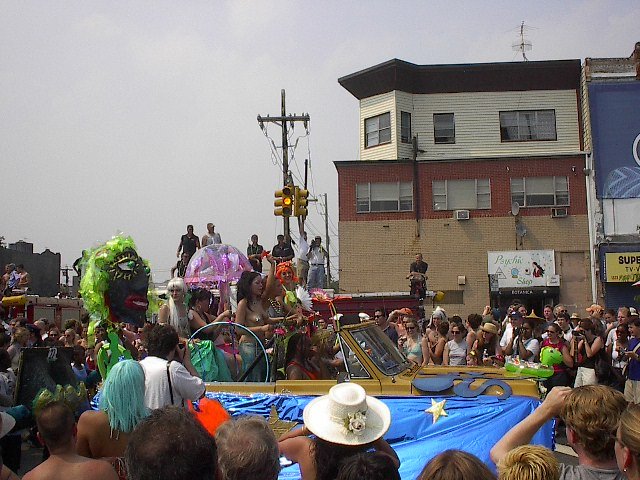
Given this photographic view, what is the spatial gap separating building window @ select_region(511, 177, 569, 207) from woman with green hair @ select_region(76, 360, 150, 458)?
2398 cm

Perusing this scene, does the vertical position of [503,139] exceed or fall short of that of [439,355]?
it exceeds it

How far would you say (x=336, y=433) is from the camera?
11.4 feet

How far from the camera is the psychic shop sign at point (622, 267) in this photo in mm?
24219

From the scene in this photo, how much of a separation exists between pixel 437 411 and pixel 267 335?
2.03 m

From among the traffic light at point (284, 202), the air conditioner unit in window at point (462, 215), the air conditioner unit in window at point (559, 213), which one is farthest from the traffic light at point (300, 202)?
the air conditioner unit in window at point (559, 213)

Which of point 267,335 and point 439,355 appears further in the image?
point 439,355

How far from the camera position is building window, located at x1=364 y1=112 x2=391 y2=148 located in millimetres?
27562

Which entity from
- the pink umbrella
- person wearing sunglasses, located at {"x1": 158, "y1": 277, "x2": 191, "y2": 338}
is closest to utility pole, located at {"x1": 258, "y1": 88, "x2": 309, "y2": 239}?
the pink umbrella

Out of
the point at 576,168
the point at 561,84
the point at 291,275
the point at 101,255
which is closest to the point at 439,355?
the point at 291,275

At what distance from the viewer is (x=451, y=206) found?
26.6 meters

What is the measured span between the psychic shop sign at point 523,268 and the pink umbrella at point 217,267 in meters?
15.8

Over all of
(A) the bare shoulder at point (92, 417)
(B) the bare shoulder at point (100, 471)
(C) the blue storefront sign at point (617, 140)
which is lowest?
(B) the bare shoulder at point (100, 471)

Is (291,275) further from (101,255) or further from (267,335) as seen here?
(101,255)

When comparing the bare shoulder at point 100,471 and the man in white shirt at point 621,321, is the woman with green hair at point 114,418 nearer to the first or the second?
the bare shoulder at point 100,471
